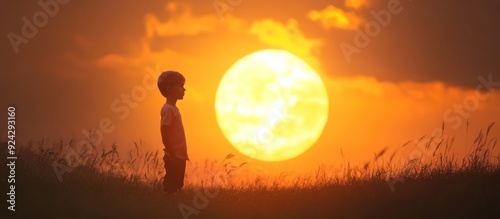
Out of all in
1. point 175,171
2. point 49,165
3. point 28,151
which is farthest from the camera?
point 28,151

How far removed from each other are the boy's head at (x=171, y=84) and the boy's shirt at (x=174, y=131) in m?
0.21

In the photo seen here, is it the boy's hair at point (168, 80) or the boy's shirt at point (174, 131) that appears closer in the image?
the boy's shirt at point (174, 131)

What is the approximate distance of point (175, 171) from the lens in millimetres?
9547

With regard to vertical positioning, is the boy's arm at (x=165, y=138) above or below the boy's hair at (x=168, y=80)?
below

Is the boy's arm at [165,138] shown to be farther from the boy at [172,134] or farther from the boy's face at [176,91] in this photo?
the boy's face at [176,91]

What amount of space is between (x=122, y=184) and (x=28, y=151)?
307 cm

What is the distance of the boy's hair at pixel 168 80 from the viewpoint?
9.55m

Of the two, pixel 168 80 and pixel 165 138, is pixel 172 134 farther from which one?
pixel 168 80

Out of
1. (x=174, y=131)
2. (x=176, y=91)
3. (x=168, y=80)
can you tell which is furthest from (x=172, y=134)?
(x=168, y=80)

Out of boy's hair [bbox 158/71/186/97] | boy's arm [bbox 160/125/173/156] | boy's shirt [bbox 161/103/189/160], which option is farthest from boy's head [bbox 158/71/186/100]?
boy's arm [bbox 160/125/173/156]

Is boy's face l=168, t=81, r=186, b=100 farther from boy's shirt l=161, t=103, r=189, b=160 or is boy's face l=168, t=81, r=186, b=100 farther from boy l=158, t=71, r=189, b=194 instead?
boy's shirt l=161, t=103, r=189, b=160

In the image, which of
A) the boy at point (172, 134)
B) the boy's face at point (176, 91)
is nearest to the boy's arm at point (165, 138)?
the boy at point (172, 134)

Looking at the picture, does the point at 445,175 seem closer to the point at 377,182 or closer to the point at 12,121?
the point at 377,182

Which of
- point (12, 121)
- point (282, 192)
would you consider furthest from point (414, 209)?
point (12, 121)
